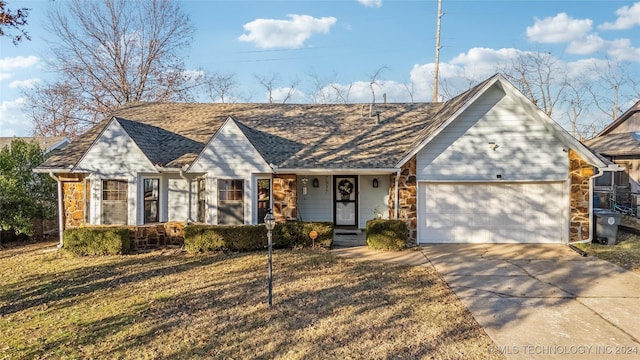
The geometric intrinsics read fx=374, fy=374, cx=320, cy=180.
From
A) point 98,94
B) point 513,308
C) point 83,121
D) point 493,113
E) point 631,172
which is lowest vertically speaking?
point 513,308

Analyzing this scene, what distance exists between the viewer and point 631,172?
17.9m

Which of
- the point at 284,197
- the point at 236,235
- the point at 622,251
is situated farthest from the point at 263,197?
the point at 622,251

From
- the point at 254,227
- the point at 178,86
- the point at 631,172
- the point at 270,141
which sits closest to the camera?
the point at 254,227

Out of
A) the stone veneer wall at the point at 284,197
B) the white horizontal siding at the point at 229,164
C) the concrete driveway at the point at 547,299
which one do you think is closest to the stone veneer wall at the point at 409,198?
the concrete driveway at the point at 547,299

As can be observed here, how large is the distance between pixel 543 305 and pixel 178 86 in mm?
25646

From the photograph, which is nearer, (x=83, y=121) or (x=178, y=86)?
(x=83, y=121)

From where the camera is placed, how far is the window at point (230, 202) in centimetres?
1138

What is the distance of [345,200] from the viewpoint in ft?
45.4

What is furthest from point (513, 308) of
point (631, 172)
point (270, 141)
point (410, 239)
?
point (631, 172)

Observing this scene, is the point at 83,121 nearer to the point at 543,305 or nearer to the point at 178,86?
the point at 178,86

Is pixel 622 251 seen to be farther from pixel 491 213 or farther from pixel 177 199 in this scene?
pixel 177 199

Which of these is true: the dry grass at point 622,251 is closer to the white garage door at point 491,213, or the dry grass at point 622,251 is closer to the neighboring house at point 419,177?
the neighboring house at point 419,177

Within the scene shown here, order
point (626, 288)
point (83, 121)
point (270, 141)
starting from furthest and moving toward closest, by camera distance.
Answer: point (83, 121)
point (270, 141)
point (626, 288)

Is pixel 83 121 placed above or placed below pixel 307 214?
above
